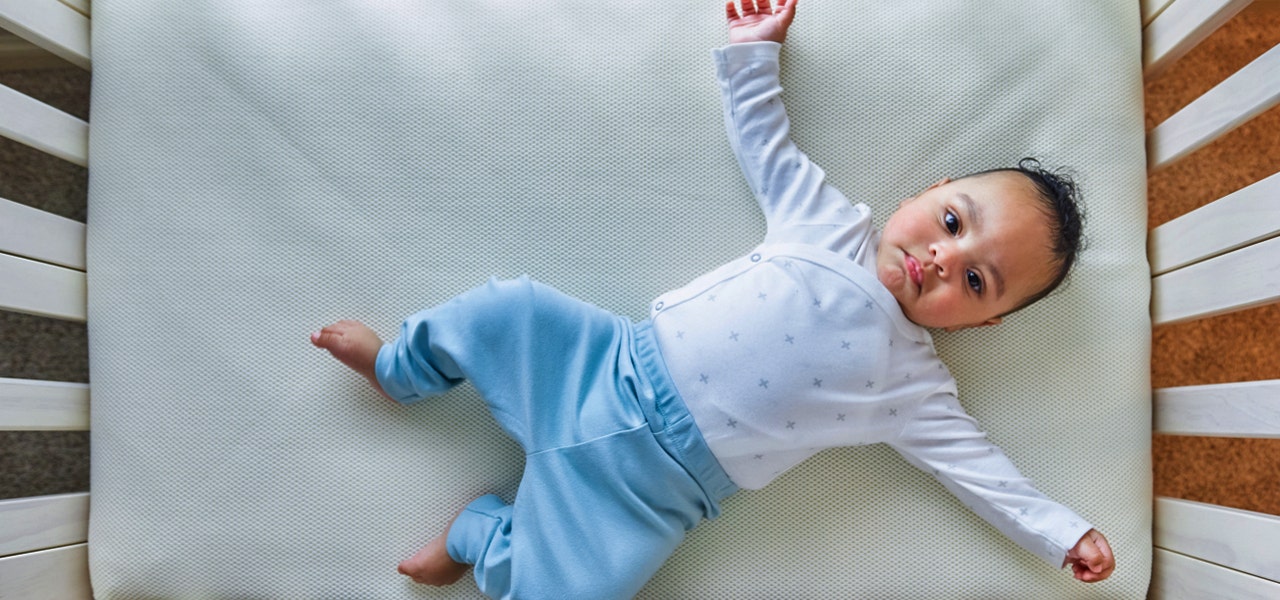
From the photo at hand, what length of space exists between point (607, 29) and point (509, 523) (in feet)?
2.25

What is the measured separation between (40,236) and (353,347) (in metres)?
0.44

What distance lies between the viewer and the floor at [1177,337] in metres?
1.24

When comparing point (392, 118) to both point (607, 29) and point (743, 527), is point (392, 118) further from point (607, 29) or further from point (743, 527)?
point (743, 527)

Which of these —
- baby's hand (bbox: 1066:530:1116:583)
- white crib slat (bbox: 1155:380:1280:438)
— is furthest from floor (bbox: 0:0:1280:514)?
baby's hand (bbox: 1066:530:1116:583)

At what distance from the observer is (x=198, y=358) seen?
1.08m

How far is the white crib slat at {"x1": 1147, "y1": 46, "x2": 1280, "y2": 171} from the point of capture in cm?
91

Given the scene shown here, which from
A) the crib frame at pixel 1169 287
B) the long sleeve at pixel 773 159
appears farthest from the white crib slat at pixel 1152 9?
the long sleeve at pixel 773 159

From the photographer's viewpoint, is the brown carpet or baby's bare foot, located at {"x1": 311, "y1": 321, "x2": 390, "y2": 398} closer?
baby's bare foot, located at {"x1": 311, "y1": 321, "x2": 390, "y2": 398}

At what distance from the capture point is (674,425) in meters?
0.99

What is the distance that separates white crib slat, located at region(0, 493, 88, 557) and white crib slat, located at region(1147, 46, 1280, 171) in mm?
1567

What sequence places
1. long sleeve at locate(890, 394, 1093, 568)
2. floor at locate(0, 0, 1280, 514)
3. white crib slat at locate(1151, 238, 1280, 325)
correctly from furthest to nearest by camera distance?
floor at locate(0, 0, 1280, 514)
long sleeve at locate(890, 394, 1093, 568)
white crib slat at locate(1151, 238, 1280, 325)

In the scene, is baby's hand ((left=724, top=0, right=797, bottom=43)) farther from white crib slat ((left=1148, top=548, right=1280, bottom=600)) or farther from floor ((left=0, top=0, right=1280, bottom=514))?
white crib slat ((left=1148, top=548, right=1280, bottom=600))

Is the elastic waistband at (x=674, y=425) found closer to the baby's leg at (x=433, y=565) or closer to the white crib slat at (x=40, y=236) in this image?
the baby's leg at (x=433, y=565)

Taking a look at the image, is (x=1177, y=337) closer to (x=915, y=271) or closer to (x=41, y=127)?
(x=915, y=271)
